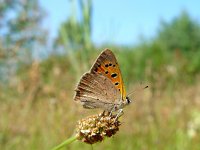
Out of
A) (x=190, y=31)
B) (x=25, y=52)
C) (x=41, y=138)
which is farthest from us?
(x=190, y=31)

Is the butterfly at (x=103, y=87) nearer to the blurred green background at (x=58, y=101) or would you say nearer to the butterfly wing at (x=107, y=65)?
the butterfly wing at (x=107, y=65)

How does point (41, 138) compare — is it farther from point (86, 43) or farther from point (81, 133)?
point (81, 133)

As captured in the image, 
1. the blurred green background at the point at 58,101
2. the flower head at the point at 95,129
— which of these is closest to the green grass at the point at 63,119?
the blurred green background at the point at 58,101

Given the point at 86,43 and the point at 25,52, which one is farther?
the point at 25,52

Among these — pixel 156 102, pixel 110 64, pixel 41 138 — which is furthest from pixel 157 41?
pixel 110 64

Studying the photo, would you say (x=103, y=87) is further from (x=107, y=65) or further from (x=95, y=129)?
(x=95, y=129)

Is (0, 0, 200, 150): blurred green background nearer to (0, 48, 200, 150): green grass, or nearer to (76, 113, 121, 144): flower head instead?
(0, 48, 200, 150): green grass

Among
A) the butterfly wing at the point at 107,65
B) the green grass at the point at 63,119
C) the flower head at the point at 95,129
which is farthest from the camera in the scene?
the green grass at the point at 63,119

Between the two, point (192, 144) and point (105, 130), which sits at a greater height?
point (192, 144)
